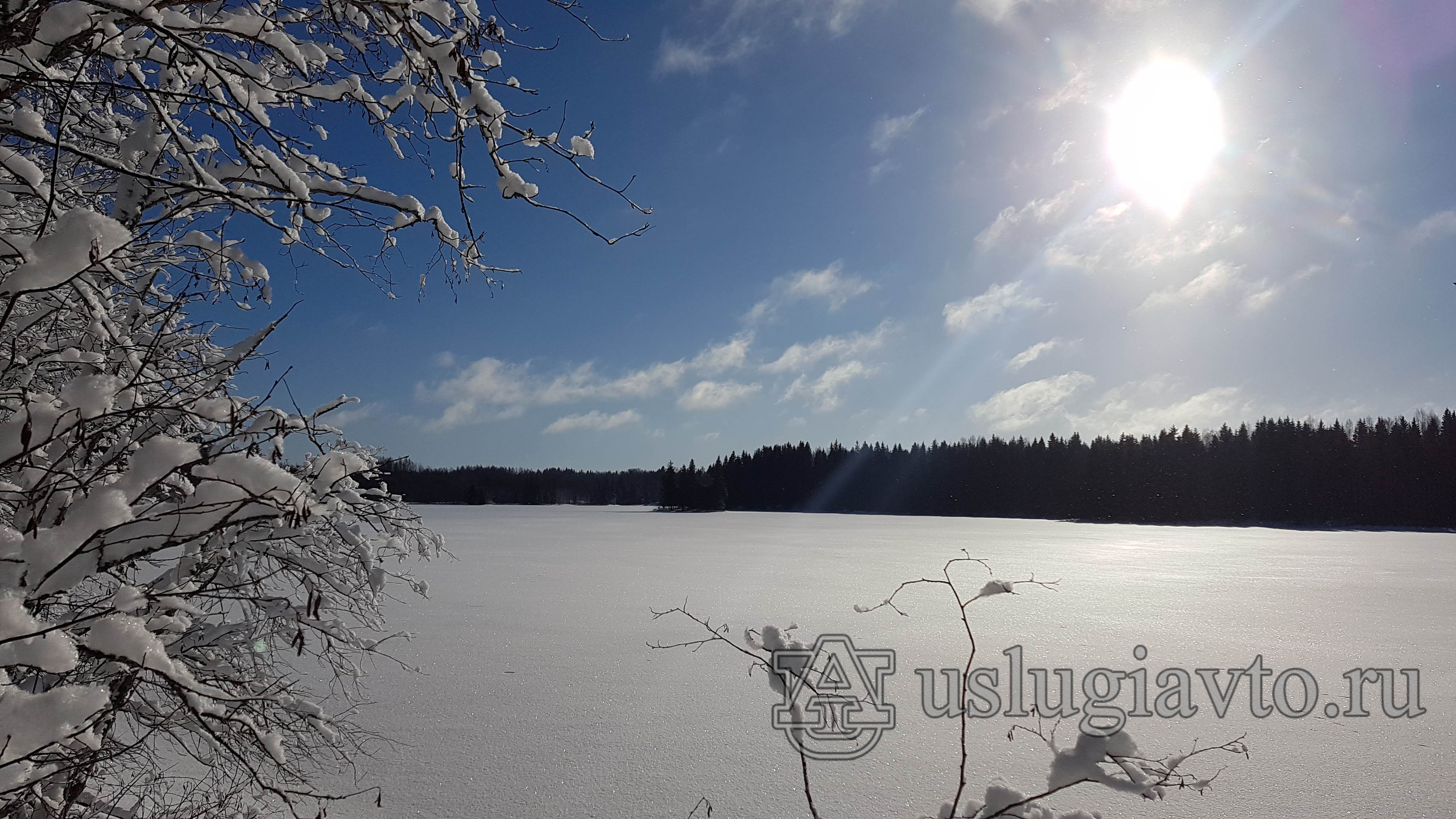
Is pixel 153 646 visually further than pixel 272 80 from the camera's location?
No

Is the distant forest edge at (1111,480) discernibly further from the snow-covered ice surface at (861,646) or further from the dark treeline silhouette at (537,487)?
the snow-covered ice surface at (861,646)

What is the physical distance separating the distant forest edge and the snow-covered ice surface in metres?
32.5

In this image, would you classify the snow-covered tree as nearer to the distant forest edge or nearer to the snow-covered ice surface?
the snow-covered ice surface

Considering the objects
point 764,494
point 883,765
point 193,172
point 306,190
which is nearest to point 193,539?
point 306,190

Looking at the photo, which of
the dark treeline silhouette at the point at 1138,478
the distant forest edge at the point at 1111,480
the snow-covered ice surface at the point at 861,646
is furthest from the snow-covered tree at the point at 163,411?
the dark treeline silhouette at the point at 1138,478

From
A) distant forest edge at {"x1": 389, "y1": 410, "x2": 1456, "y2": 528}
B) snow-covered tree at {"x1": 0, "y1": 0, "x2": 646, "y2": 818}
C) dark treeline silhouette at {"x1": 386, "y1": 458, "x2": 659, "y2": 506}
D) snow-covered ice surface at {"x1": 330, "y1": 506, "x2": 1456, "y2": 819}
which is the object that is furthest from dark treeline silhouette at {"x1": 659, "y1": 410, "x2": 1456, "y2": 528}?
snow-covered tree at {"x1": 0, "y1": 0, "x2": 646, "y2": 818}

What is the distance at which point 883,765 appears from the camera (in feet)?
15.2

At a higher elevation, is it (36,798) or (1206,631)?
(36,798)

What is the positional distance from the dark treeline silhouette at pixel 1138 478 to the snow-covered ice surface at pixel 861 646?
107ft

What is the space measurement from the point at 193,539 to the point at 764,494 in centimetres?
6722

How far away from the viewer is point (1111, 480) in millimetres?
50250

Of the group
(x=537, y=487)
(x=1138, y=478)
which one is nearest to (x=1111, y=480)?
(x=1138, y=478)

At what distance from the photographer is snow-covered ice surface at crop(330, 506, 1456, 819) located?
13.8ft

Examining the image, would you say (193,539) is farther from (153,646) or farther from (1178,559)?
(1178,559)
